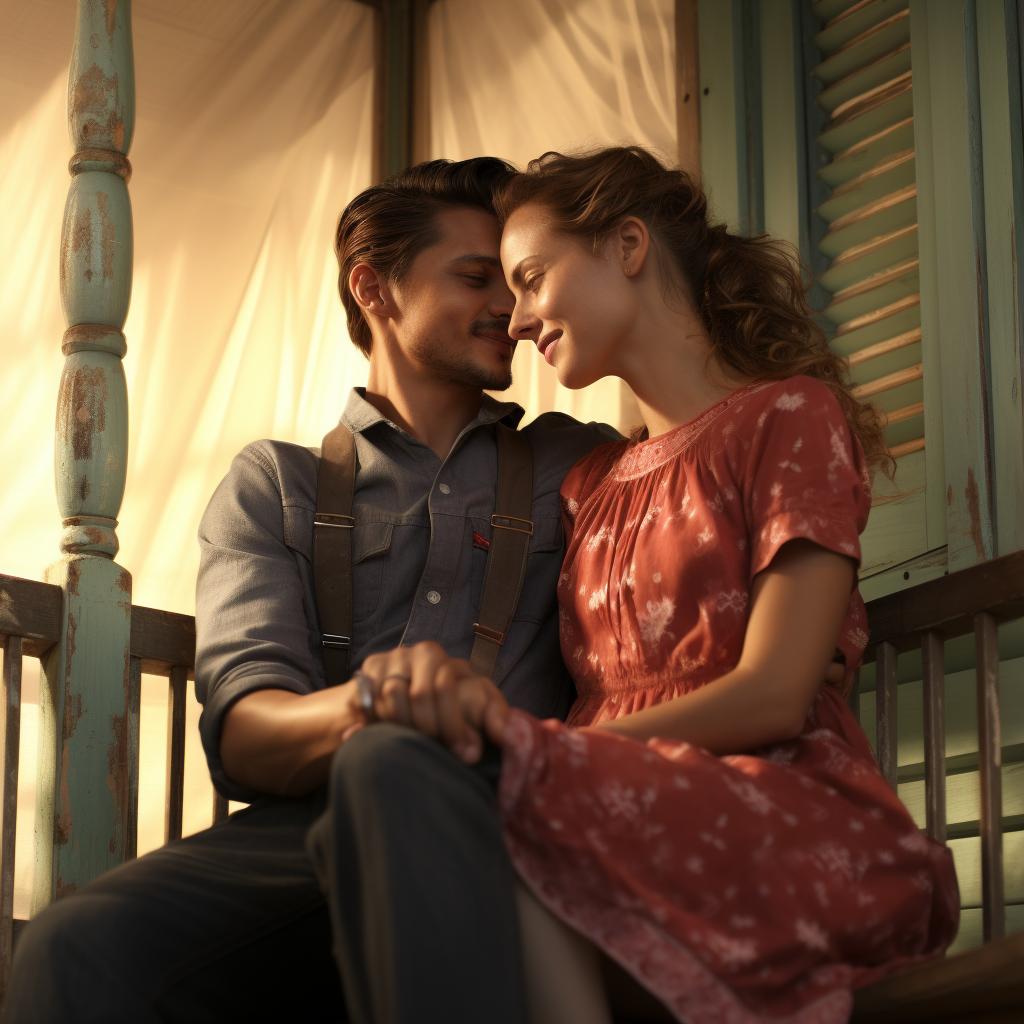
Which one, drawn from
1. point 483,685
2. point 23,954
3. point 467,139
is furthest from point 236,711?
point 467,139

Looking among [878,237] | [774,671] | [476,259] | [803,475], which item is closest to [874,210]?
[878,237]

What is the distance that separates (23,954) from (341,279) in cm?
152

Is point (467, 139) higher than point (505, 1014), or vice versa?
point (467, 139)

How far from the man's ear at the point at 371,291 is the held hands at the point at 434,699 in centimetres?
124

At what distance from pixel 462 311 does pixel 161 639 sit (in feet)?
2.66

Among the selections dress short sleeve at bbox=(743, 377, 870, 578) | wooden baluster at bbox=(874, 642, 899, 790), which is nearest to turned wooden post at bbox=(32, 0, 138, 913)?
dress short sleeve at bbox=(743, 377, 870, 578)

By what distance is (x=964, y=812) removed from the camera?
1.95m

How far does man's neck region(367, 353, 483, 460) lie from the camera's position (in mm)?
2264

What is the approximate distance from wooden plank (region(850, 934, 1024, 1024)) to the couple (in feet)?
0.14

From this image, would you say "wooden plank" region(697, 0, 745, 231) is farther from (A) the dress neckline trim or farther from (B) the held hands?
(B) the held hands

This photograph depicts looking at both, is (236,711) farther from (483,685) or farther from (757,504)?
(757,504)

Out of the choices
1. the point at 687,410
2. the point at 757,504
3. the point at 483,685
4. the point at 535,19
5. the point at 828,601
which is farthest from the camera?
the point at 535,19

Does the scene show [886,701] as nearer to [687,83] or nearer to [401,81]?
[687,83]

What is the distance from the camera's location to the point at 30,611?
188 cm
